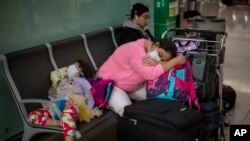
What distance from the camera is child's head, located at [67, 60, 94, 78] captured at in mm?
3090

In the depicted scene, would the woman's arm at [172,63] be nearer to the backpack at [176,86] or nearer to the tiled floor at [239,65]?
the backpack at [176,86]

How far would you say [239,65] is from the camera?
236 inches

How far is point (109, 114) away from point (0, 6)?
1380 millimetres

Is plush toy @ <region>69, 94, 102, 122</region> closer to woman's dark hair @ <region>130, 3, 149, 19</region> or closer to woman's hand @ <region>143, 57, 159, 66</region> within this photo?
woman's hand @ <region>143, 57, 159, 66</region>

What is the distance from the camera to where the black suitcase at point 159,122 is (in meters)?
2.39

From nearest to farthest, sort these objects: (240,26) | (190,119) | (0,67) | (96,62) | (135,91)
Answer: (190,119) < (0,67) < (135,91) < (96,62) < (240,26)

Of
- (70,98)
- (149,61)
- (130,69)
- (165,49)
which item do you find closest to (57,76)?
(70,98)

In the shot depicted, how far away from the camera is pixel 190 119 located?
2445mm

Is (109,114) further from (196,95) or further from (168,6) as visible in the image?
(168,6)

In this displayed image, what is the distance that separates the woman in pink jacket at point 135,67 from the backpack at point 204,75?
17cm

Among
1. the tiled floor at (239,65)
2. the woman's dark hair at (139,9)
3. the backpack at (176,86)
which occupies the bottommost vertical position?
the tiled floor at (239,65)

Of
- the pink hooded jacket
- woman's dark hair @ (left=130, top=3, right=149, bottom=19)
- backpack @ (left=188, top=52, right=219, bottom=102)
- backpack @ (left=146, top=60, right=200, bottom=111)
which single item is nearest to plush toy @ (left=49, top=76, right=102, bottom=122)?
the pink hooded jacket

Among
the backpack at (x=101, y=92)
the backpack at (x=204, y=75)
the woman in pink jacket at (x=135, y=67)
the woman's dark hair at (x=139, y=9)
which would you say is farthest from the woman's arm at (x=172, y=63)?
the woman's dark hair at (x=139, y=9)

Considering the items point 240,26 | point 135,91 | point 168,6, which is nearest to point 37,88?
point 135,91
